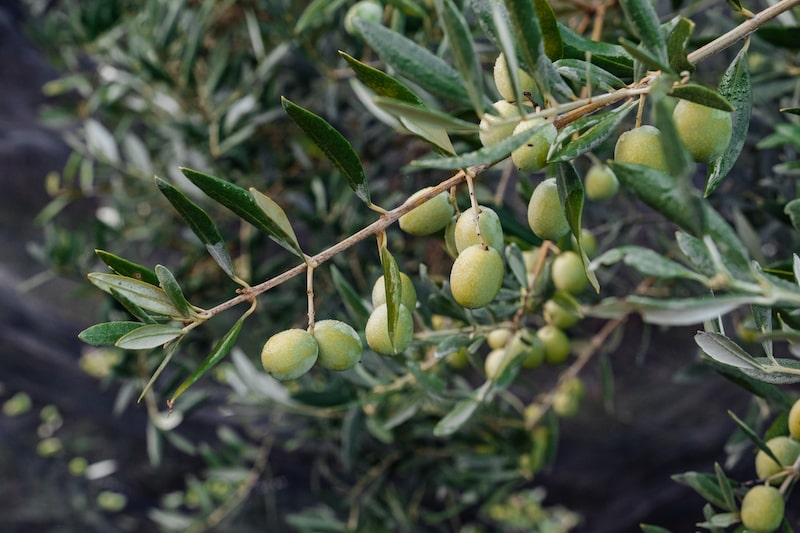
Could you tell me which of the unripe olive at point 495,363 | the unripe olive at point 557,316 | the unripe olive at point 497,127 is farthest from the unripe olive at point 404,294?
the unripe olive at point 557,316

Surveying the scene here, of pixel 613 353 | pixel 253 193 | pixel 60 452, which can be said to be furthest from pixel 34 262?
pixel 253 193

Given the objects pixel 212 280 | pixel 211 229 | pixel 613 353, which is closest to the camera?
pixel 211 229

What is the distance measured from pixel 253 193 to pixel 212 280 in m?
0.89

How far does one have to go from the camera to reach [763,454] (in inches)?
22.6

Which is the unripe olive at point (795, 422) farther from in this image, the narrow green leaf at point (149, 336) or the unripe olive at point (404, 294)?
the narrow green leaf at point (149, 336)

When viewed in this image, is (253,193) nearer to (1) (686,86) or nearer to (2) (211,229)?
(2) (211,229)

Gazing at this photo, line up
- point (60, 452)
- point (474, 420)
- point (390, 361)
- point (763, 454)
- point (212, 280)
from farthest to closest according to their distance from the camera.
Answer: point (60, 452)
point (212, 280)
point (474, 420)
point (390, 361)
point (763, 454)

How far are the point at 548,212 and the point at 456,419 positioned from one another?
0.30 meters

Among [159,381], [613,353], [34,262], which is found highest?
[34,262]

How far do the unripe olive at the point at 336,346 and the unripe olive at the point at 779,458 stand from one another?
38cm

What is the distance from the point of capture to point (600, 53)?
1.45 ft

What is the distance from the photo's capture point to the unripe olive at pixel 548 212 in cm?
44

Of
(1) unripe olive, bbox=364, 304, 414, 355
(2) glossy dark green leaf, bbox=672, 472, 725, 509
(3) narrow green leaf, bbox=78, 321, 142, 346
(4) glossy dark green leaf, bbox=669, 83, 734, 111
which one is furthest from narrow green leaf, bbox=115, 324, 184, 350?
(2) glossy dark green leaf, bbox=672, 472, 725, 509

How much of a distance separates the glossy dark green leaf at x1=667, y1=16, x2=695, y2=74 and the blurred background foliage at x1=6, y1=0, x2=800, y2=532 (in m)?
0.50
